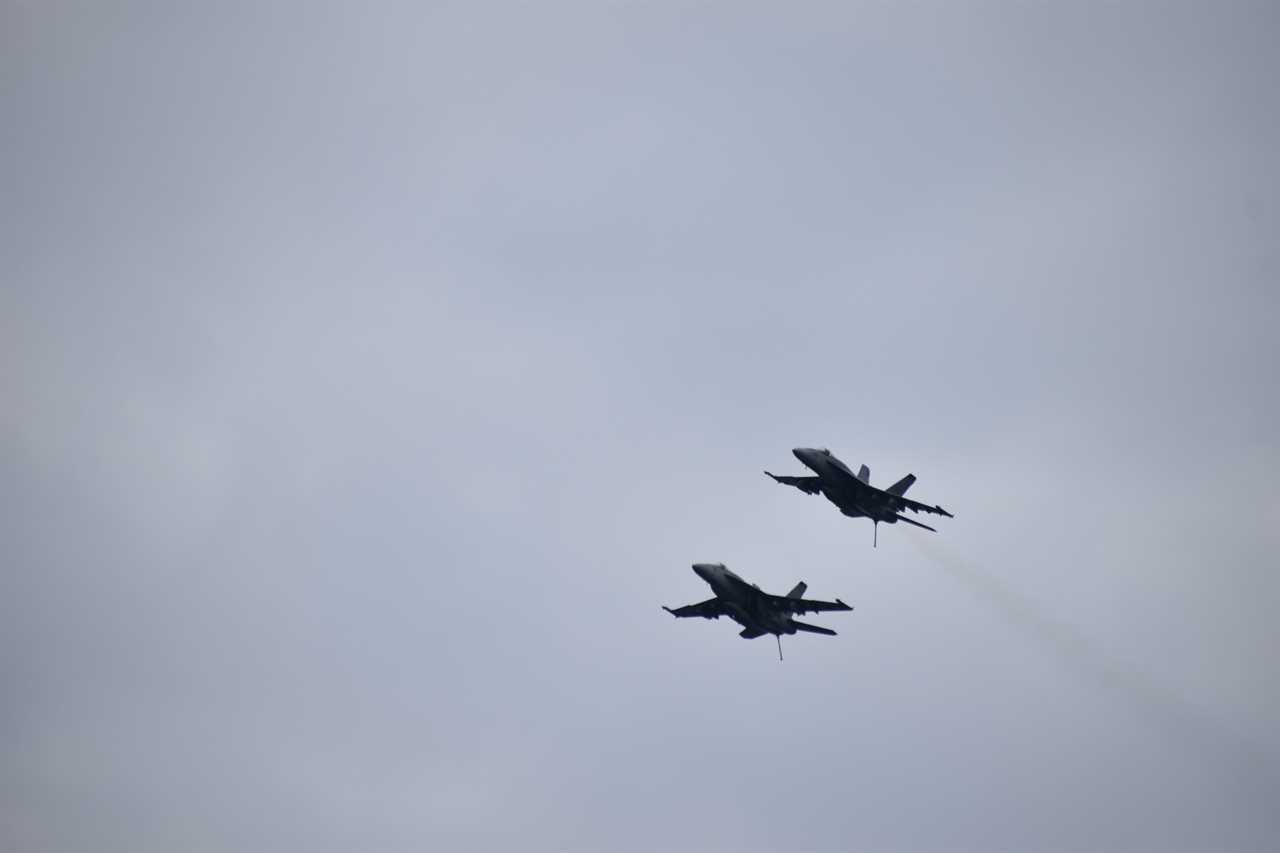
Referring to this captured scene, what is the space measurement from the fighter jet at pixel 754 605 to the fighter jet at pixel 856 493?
7144 mm

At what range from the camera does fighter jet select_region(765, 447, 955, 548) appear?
73688mm

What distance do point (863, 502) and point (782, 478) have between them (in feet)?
20.4

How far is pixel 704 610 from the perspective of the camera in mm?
73438

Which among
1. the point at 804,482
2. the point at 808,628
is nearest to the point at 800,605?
the point at 808,628

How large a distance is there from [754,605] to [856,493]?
1132cm

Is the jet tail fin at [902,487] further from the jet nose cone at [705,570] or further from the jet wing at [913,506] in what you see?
the jet nose cone at [705,570]

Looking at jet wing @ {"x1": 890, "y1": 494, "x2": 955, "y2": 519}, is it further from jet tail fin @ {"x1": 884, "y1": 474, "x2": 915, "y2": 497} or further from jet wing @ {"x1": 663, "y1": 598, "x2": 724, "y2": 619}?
jet wing @ {"x1": 663, "y1": 598, "x2": 724, "y2": 619}

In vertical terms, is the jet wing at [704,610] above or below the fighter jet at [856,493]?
below

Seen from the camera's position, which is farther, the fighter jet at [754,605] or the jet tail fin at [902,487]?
the jet tail fin at [902,487]

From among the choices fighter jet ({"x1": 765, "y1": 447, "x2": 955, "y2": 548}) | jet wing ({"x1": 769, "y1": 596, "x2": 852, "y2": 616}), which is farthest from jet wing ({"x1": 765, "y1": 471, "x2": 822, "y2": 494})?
jet wing ({"x1": 769, "y1": 596, "x2": 852, "y2": 616})

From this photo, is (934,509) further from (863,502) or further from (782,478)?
(782,478)

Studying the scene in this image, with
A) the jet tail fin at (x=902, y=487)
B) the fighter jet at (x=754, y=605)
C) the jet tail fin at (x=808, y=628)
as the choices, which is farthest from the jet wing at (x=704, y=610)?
the jet tail fin at (x=902, y=487)

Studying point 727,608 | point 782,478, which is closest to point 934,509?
point 782,478

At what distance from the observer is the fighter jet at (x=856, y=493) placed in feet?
242
